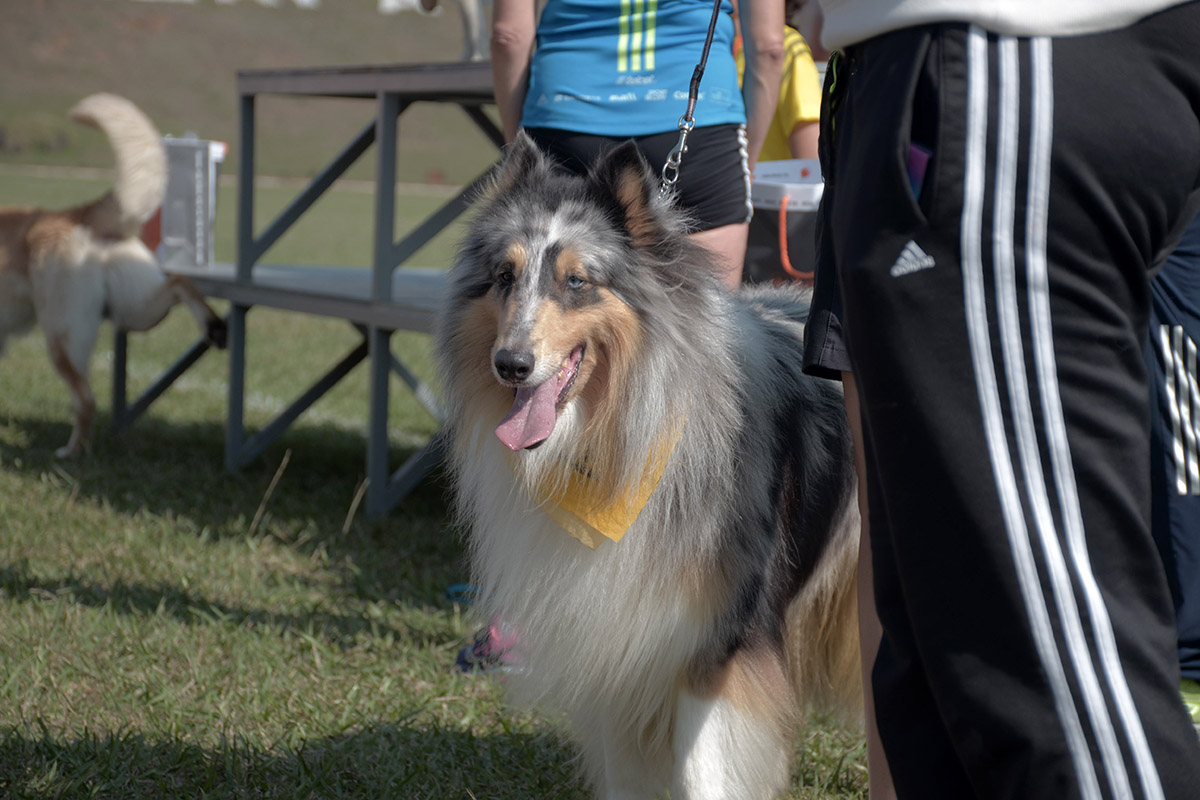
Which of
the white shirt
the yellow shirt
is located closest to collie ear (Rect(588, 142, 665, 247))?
the white shirt

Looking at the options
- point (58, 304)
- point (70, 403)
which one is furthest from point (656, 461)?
point (70, 403)

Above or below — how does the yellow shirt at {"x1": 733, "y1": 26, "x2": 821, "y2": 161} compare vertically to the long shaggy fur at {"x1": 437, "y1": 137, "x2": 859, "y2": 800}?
above

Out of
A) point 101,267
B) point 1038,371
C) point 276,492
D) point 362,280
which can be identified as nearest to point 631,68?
point 1038,371

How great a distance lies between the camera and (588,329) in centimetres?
229

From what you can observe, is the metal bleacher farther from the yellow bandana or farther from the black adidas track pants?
the black adidas track pants

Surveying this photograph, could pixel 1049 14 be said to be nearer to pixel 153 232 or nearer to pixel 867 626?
pixel 867 626

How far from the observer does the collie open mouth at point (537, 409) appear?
223 cm

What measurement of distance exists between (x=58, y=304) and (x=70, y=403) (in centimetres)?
135

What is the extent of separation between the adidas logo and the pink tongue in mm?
1241

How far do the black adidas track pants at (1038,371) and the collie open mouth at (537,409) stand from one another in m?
1.22

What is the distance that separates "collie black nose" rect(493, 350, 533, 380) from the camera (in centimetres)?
218

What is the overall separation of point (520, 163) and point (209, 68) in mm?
79489

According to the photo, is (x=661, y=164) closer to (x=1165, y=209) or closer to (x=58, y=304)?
(x=1165, y=209)

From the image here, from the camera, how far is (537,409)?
2.25 metres
